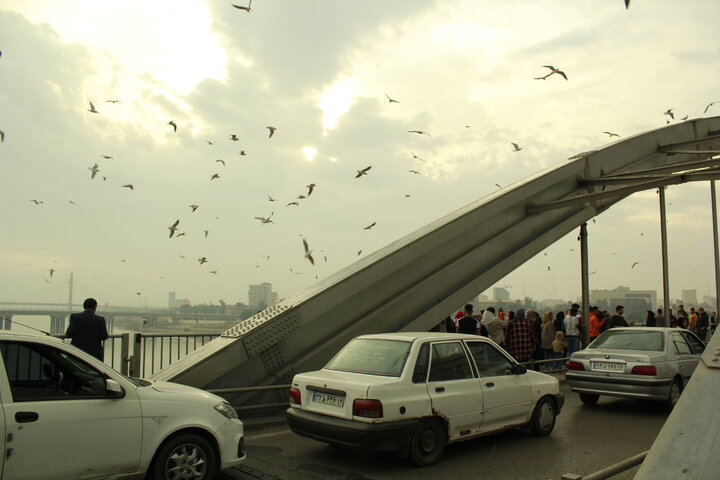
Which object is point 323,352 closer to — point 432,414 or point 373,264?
point 373,264

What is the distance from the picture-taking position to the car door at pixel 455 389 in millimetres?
6609

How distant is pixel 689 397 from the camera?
315 centimetres

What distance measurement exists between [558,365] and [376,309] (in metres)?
7.11

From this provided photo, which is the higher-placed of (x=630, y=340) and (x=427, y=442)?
(x=630, y=340)

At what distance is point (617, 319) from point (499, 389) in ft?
38.0

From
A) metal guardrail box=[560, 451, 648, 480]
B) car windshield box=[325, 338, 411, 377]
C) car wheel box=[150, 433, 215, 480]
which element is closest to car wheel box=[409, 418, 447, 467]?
car windshield box=[325, 338, 411, 377]

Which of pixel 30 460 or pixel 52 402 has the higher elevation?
pixel 52 402

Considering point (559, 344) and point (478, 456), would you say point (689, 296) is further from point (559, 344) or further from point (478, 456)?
point (478, 456)

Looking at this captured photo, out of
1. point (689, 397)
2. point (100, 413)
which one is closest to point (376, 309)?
point (100, 413)

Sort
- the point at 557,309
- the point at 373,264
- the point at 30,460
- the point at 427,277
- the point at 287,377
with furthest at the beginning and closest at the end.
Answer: the point at 557,309
the point at 427,277
the point at 373,264
the point at 287,377
the point at 30,460

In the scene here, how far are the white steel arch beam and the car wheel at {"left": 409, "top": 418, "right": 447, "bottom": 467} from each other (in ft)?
10.9

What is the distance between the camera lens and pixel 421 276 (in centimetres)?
1198

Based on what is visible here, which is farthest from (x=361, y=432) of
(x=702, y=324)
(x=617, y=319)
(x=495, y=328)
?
(x=702, y=324)

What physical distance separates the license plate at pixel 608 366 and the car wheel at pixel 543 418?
234 cm
